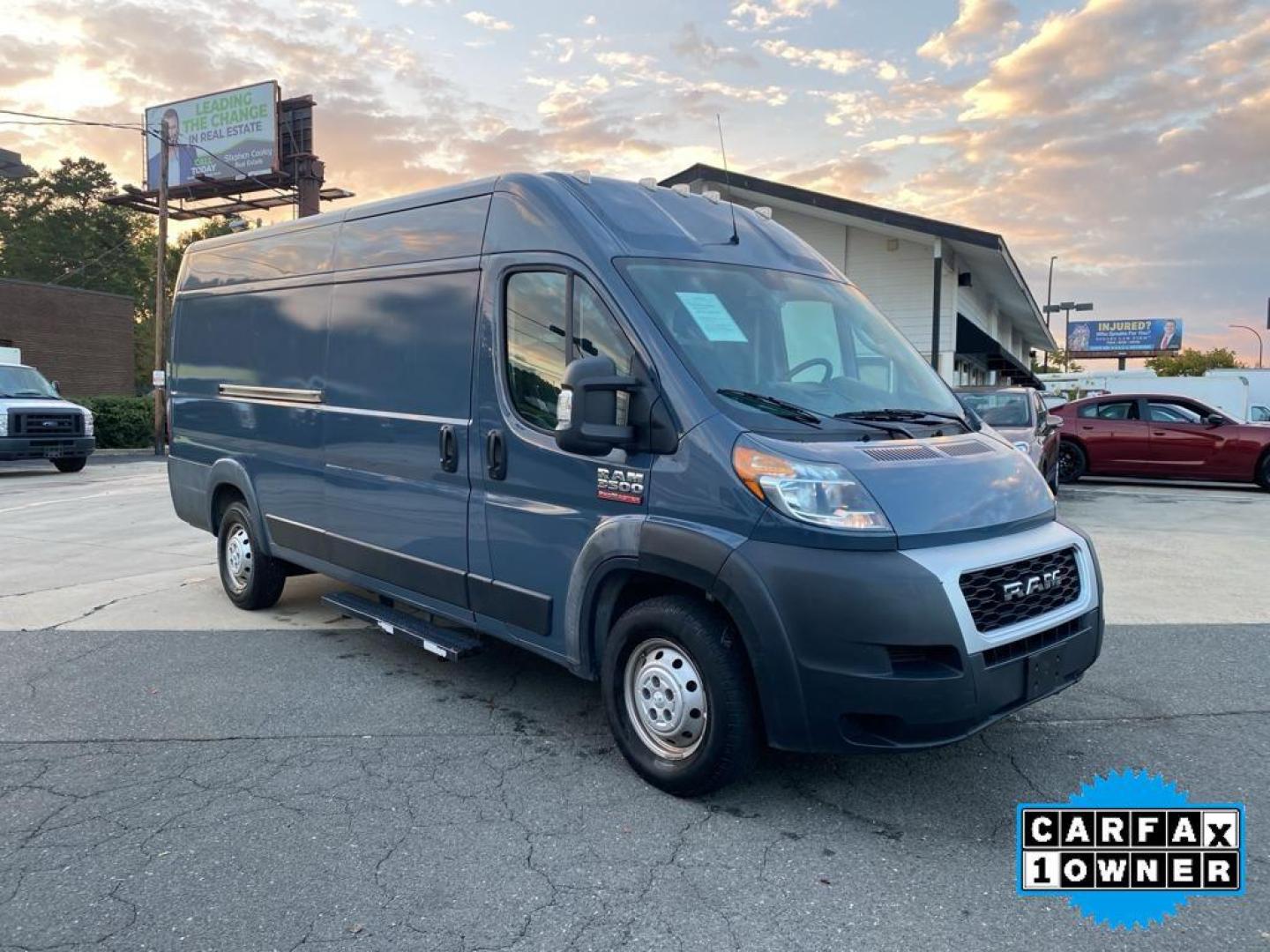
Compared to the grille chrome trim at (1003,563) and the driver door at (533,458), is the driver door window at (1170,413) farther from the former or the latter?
the driver door at (533,458)

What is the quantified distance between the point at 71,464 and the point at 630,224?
59.1 feet

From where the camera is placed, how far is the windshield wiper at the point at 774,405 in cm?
353

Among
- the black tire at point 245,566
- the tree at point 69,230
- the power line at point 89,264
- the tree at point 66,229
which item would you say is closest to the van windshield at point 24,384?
the black tire at point 245,566

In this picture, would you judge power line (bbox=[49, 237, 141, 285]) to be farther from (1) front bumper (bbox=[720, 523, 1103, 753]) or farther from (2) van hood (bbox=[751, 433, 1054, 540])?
(1) front bumper (bbox=[720, 523, 1103, 753])

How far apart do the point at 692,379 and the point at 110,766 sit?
2.95m

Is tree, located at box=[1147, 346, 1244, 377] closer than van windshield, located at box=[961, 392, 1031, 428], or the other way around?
van windshield, located at box=[961, 392, 1031, 428]

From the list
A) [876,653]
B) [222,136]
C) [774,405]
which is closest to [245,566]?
[774,405]

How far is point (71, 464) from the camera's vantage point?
718 inches

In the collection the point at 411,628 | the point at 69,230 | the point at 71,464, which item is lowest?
the point at 71,464

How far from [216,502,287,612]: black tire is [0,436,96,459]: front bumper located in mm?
12867

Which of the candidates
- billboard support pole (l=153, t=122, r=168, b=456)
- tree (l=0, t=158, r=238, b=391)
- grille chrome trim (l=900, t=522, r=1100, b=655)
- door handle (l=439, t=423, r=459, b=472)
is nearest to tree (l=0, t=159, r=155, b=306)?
tree (l=0, t=158, r=238, b=391)

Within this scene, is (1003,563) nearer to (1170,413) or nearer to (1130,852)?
(1130,852)

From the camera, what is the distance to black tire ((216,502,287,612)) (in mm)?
6375

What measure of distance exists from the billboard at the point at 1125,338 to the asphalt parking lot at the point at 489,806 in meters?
103
